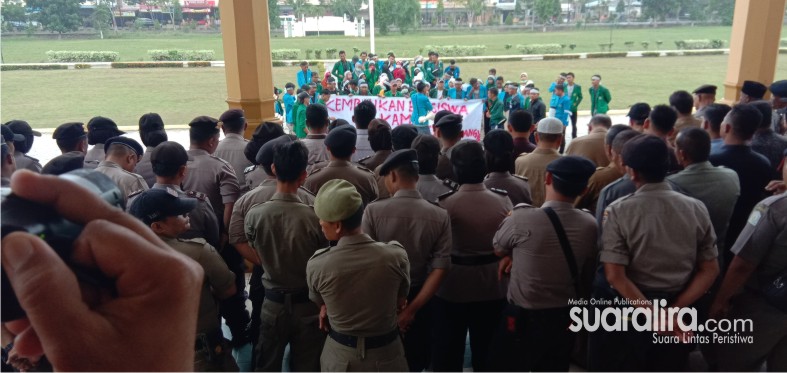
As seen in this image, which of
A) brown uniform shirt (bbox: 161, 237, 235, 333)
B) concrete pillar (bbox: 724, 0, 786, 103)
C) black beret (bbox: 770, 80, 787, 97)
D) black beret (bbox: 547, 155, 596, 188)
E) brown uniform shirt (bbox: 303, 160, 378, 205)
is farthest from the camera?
concrete pillar (bbox: 724, 0, 786, 103)

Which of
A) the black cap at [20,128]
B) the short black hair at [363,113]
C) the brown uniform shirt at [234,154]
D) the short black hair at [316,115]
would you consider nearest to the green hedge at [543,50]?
the short black hair at [363,113]

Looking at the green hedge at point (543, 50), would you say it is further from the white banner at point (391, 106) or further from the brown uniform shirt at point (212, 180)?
the brown uniform shirt at point (212, 180)

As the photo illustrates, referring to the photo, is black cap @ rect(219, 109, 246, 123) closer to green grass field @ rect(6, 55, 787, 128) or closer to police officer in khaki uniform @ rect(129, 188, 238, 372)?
police officer in khaki uniform @ rect(129, 188, 238, 372)

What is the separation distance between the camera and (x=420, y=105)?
1030cm

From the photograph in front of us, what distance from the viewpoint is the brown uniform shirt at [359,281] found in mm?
2410

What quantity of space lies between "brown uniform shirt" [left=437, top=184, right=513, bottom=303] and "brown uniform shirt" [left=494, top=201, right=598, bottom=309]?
331mm

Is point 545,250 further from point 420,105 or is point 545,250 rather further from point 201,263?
point 420,105

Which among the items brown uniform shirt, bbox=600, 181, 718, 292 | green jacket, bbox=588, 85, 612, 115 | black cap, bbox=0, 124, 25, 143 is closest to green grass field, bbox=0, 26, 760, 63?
green jacket, bbox=588, 85, 612, 115

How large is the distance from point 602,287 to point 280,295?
6.02ft

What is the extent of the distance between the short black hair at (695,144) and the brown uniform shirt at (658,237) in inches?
29.6

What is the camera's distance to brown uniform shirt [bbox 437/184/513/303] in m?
3.23

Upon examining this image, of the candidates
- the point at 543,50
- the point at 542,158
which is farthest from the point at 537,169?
the point at 543,50

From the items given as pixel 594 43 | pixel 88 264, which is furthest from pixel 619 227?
pixel 594 43

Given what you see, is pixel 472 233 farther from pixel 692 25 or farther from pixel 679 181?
pixel 692 25
